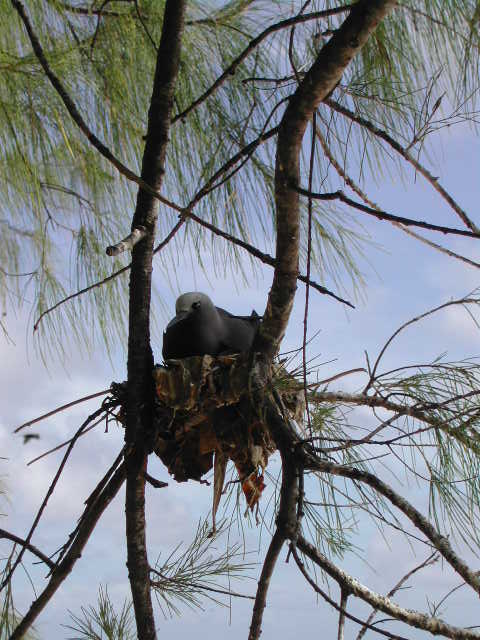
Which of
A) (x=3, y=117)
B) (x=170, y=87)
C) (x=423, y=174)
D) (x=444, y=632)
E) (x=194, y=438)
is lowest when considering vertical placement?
(x=444, y=632)

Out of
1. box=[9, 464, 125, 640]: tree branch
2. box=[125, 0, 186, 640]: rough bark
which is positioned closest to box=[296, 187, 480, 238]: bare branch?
box=[125, 0, 186, 640]: rough bark

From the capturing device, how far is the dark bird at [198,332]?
1325 millimetres

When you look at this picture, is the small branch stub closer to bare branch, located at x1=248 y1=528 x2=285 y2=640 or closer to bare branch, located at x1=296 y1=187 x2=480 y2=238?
bare branch, located at x1=296 y1=187 x2=480 y2=238

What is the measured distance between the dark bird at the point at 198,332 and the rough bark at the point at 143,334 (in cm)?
17

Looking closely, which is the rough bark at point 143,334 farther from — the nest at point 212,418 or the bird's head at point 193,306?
the bird's head at point 193,306

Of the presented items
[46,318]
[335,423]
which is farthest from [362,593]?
[46,318]

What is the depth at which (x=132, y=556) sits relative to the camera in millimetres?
1171

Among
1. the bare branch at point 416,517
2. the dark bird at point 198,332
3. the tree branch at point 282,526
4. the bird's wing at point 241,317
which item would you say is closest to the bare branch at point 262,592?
the tree branch at point 282,526

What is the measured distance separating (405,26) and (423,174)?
465mm

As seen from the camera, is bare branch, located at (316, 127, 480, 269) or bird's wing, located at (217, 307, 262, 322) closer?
bare branch, located at (316, 127, 480, 269)

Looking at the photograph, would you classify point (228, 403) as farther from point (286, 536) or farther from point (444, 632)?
point (444, 632)

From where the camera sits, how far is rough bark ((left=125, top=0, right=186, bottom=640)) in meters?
1.15

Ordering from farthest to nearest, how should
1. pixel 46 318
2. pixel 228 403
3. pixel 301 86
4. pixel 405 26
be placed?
pixel 46 318, pixel 405 26, pixel 228 403, pixel 301 86

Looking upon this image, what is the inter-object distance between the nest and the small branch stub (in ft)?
0.64
